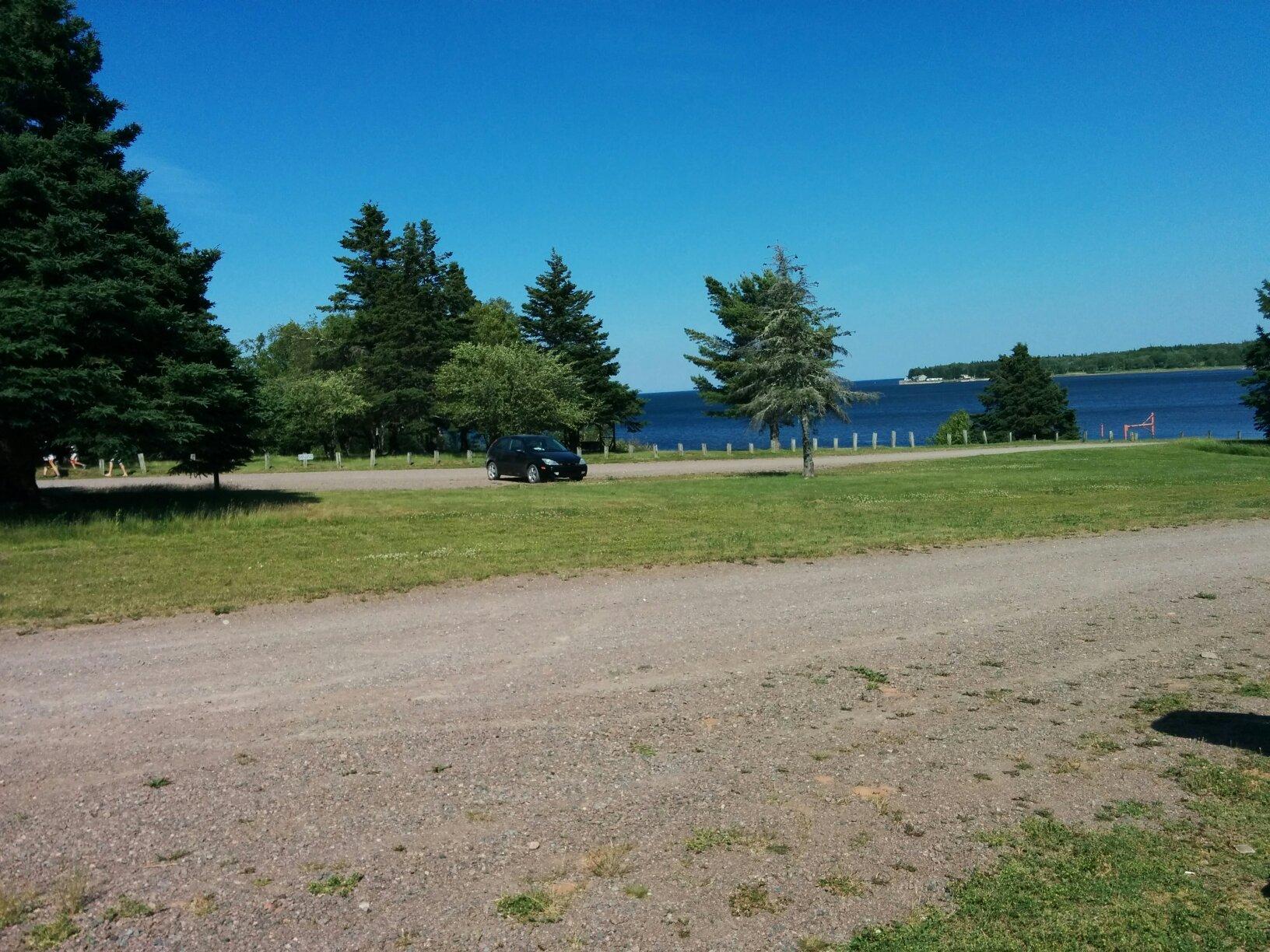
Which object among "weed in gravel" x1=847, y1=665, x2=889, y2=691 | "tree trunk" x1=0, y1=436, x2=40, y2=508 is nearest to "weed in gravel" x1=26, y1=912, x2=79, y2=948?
"weed in gravel" x1=847, y1=665, x2=889, y2=691

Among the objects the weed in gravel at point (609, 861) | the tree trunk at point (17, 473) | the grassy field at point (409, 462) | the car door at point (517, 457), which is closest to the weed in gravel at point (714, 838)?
the weed in gravel at point (609, 861)

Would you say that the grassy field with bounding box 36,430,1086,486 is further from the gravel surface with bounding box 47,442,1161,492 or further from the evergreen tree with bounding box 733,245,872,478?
the evergreen tree with bounding box 733,245,872,478

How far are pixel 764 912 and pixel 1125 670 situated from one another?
4856mm

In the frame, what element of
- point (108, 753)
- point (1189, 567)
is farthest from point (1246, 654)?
point (108, 753)

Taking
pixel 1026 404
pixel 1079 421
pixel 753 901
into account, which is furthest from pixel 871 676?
pixel 1079 421

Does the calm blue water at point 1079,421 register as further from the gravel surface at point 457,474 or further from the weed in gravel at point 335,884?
the weed in gravel at point 335,884

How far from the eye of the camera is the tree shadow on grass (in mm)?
17531

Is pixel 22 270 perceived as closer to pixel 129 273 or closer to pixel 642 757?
pixel 129 273

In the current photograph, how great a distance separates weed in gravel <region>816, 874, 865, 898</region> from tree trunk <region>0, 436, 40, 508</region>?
19.9 metres

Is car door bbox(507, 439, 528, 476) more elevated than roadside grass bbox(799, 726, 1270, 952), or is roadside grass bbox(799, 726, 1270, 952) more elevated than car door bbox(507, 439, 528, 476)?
car door bbox(507, 439, 528, 476)

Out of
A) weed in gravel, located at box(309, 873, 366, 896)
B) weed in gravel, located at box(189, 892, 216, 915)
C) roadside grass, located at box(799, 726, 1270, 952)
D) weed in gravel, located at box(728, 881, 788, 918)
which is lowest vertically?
roadside grass, located at box(799, 726, 1270, 952)

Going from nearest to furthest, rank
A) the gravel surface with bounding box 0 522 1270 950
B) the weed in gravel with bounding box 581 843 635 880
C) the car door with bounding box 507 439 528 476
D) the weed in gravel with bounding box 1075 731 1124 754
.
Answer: the gravel surface with bounding box 0 522 1270 950 < the weed in gravel with bounding box 581 843 635 880 < the weed in gravel with bounding box 1075 731 1124 754 < the car door with bounding box 507 439 528 476

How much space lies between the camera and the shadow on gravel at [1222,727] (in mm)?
5602

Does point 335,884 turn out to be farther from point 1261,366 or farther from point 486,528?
point 1261,366
